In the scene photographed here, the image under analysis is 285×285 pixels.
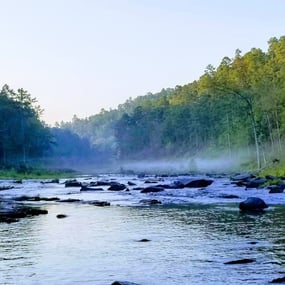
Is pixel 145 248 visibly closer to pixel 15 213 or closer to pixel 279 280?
pixel 279 280

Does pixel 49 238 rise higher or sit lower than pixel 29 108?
lower

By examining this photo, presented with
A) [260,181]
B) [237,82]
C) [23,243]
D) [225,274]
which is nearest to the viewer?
[225,274]

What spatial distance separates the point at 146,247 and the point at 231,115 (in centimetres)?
10675

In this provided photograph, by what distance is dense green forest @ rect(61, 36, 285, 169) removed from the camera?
85.8m

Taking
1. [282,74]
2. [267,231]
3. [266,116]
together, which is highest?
[282,74]

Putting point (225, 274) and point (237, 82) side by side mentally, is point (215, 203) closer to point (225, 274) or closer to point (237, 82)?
point (225, 274)

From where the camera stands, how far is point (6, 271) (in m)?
13.5

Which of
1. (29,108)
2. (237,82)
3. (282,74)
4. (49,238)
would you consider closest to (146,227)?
(49,238)

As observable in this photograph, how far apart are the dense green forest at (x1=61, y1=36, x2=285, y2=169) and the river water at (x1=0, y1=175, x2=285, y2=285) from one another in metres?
41.7

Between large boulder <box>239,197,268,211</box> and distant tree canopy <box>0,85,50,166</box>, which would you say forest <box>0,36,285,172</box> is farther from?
large boulder <box>239,197,268,211</box>

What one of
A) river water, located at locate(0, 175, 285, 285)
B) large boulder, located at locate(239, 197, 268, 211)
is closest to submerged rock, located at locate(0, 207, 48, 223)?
river water, located at locate(0, 175, 285, 285)

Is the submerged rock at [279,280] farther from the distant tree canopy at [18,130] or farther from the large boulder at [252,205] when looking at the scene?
the distant tree canopy at [18,130]

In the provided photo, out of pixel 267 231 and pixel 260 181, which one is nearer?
pixel 267 231

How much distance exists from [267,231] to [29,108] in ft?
408
